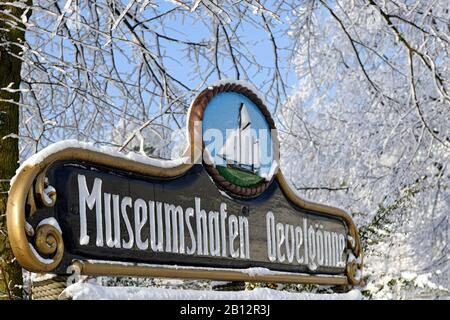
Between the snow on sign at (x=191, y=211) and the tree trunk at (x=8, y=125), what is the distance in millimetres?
1229

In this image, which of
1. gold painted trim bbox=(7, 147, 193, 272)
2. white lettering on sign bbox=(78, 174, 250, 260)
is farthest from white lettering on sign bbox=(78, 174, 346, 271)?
gold painted trim bbox=(7, 147, 193, 272)

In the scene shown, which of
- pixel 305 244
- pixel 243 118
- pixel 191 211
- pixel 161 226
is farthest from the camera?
pixel 305 244

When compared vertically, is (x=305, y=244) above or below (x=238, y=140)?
below

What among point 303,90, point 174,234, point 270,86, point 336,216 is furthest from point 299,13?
point 303,90

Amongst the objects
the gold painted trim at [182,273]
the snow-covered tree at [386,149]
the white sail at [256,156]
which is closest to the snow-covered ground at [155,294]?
the gold painted trim at [182,273]

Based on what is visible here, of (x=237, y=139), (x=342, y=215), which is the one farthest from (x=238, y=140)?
(x=342, y=215)

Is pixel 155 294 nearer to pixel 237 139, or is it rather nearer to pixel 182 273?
pixel 182 273

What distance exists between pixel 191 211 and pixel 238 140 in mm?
472

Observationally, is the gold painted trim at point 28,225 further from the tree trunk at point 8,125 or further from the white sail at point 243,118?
the tree trunk at point 8,125

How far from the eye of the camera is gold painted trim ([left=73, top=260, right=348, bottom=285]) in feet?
7.73

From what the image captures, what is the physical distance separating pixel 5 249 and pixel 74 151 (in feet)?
5.15

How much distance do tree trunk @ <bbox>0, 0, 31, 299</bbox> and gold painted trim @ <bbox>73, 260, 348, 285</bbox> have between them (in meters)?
1.24

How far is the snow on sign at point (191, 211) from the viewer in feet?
7.45

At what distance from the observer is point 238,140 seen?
312 centimetres
